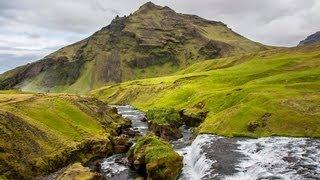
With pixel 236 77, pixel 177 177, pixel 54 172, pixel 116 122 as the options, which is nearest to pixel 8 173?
pixel 54 172

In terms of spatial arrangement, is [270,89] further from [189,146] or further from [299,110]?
[189,146]

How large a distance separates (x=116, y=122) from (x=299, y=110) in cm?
4934

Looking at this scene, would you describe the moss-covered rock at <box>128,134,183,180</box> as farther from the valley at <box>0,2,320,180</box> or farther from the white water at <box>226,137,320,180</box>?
the white water at <box>226,137,320,180</box>

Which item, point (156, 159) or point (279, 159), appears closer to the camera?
point (279, 159)

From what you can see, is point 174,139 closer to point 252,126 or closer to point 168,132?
point 168,132

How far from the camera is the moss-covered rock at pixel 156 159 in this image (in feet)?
202

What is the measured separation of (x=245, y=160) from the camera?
2464 inches

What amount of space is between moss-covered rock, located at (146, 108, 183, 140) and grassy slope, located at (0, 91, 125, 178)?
34.7ft

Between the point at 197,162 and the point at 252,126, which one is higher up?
the point at 252,126

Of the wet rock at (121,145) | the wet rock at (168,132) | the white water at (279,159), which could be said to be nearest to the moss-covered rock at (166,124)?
the wet rock at (168,132)

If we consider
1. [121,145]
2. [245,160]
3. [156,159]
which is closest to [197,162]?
[156,159]

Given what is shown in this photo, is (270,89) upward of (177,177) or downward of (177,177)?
A: upward

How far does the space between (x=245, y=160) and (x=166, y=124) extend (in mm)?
38122

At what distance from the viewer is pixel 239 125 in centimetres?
8319
